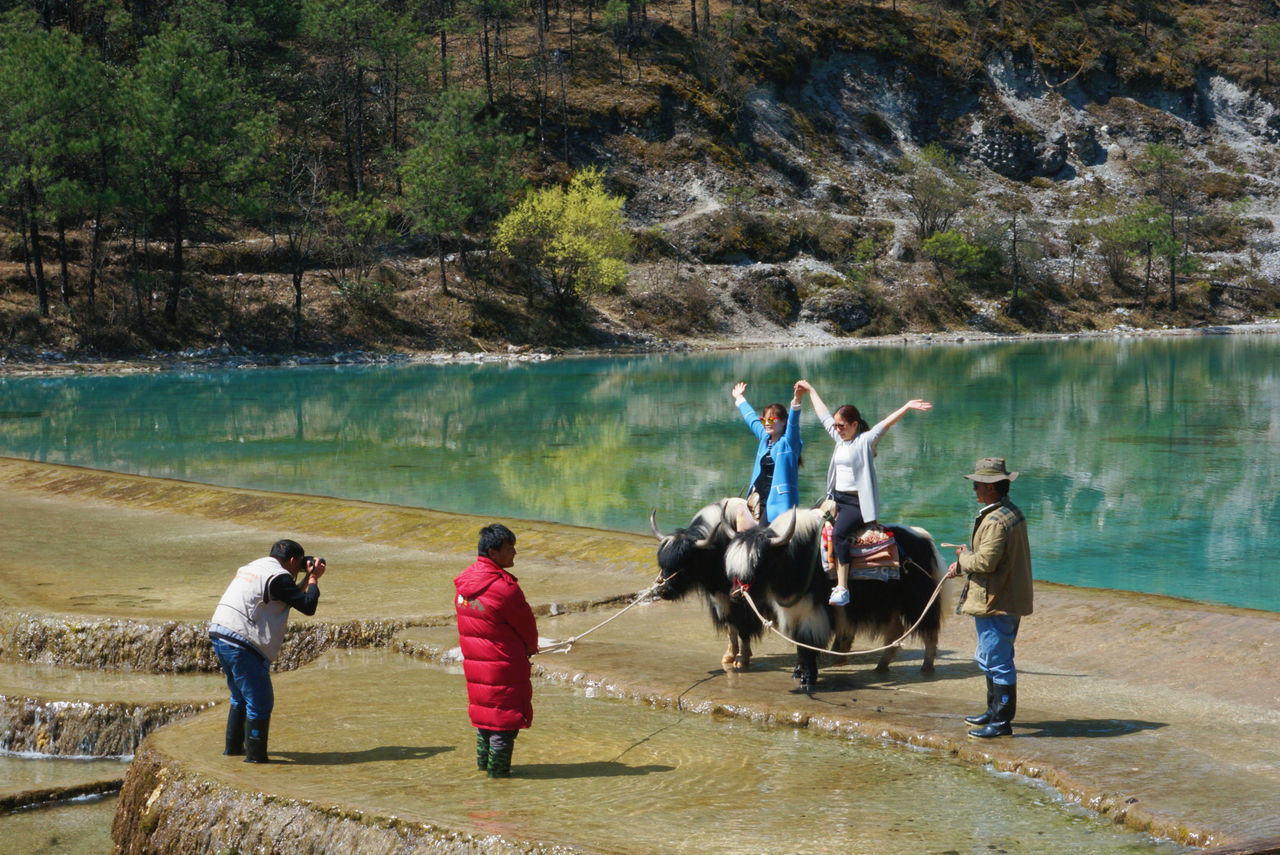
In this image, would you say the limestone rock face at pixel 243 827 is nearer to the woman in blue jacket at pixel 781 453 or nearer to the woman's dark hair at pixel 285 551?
the woman's dark hair at pixel 285 551

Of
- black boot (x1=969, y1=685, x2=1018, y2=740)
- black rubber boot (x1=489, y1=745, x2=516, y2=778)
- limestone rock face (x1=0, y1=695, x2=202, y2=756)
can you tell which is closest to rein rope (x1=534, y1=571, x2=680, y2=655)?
black rubber boot (x1=489, y1=745, x2=516, y2=778)

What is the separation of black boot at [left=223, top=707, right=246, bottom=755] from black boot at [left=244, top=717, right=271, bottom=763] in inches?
4.7

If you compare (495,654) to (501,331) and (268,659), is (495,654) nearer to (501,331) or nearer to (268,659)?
(268,659)

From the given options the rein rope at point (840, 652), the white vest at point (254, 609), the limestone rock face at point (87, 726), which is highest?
the white vest at point (254, 609)

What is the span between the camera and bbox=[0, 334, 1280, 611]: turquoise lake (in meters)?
20.4

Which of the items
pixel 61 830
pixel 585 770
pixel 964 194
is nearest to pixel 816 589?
pixel 585 770

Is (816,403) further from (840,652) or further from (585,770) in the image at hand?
(585,770)

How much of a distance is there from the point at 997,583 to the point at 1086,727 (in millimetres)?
1640

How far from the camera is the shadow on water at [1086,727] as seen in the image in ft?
28.2

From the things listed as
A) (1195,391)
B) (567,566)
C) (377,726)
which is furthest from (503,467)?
(1195,391)

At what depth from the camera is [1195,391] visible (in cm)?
4381

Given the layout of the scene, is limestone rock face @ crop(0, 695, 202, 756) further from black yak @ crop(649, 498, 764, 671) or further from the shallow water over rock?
black yak @ crop(649, 498, 764, 671)

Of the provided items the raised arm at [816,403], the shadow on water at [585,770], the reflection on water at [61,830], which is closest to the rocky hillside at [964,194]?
the raised arm at [816,403]

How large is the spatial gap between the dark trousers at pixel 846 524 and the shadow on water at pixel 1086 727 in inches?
77.3
